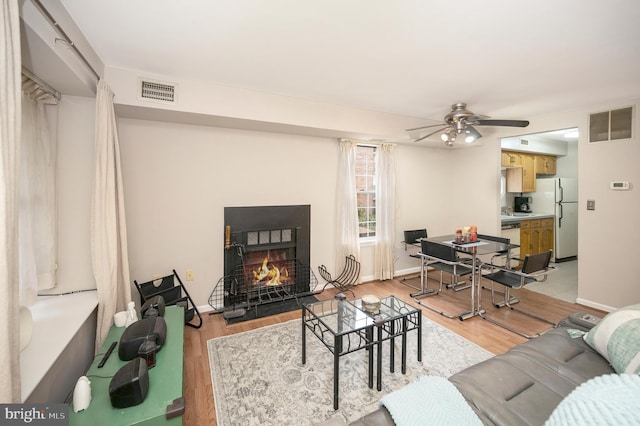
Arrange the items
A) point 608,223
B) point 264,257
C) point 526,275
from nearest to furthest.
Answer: point 526,275
point 608,223
point 264,257

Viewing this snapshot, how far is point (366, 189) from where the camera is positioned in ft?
13.8

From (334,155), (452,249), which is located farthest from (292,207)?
(452,249)

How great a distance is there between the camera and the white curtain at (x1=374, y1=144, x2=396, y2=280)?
4.12 metres

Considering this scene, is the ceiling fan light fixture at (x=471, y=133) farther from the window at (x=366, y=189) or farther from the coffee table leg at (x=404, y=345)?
the coffee table leg at (x=404, y=345)

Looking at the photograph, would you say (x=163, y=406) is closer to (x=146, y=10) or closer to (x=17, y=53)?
(x=17, y=53)

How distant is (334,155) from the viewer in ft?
12.5

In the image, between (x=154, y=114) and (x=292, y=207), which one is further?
(x=292, y=207)

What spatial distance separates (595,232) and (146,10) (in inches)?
192

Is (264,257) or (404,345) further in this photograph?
(264,257)

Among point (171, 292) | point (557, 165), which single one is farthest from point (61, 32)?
point (557, 165)

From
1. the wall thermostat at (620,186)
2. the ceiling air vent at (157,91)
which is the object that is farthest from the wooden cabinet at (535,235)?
the ceiling air vent at (157,91)

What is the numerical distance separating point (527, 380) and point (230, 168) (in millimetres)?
3094

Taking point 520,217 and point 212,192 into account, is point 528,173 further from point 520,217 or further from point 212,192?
point 212,192

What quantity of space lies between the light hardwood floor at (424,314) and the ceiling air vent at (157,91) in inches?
88.0
